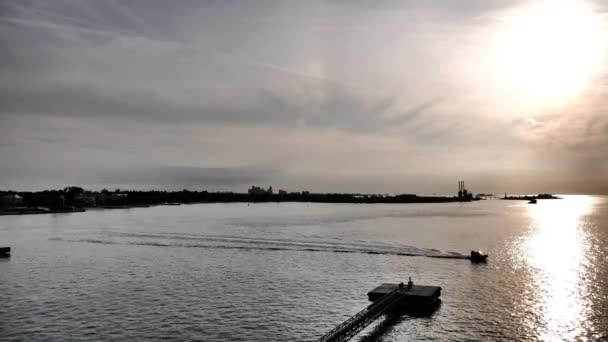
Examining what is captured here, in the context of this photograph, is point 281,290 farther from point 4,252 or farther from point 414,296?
point 4,252

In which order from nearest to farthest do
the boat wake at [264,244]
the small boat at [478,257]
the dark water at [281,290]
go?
the dark water at [281,290], the small boat at [478,257], the boat wake at [264,244]

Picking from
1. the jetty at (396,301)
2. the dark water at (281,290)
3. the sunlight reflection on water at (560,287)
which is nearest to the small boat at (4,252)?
the dark water at (281,290)

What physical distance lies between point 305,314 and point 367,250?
46.6 meters

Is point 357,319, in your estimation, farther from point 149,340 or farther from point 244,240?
point 244,240

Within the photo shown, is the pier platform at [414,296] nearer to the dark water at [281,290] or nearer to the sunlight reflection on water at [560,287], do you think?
the dark water at [281,290]

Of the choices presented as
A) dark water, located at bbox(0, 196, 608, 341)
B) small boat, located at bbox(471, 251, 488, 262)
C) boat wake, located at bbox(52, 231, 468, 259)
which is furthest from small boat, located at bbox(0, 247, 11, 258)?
small boat, located at bbox(471, 251, 488, 262)

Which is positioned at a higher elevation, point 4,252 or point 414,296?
point 414,296

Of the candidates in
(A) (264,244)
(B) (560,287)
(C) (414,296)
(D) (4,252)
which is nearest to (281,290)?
(C) (414,296)

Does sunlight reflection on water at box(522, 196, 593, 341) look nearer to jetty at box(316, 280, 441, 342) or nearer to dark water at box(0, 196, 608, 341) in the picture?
dark water at box(0, 196, 608, 341)

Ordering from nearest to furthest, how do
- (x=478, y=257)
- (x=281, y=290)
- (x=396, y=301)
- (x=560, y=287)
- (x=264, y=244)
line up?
(x=396, y=301)
(x=281, y=290)
(x=560, y=287)
(x=478, y=257)
(x=264, y=244)

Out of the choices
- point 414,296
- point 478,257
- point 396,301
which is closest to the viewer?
point 396,301

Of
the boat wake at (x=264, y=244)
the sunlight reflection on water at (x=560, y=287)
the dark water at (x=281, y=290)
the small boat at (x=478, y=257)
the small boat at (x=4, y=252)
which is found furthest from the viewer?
the boat wake at (x=264, y=244)

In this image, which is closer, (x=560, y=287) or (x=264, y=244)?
(x=560, y=287)

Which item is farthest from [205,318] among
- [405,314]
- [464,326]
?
[464,326]
